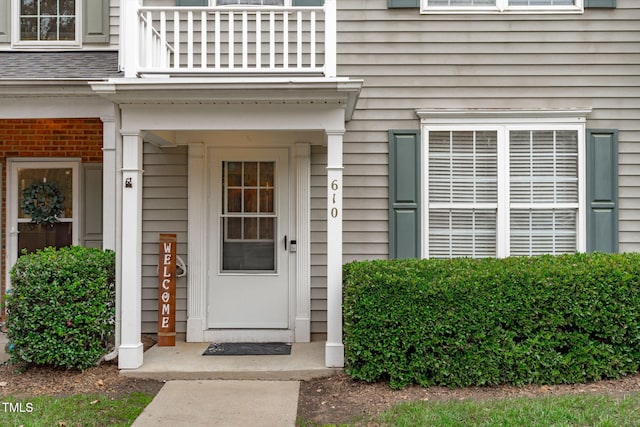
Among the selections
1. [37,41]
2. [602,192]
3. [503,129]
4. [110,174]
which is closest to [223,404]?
[110,174]

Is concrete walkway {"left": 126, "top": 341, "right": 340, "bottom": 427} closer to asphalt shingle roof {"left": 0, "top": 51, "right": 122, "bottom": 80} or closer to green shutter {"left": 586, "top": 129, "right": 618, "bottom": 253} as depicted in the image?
asphalt shingle roof {"left": 0, "top": 51, "right": 122, "bottom": 80}

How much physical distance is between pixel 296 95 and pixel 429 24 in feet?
7.18

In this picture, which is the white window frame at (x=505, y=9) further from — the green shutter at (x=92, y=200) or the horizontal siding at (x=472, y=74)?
the green shutter at (x=92, y=200)

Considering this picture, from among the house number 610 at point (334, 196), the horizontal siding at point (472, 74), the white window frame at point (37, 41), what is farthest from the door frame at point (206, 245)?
the white window frame at point (37, 41)

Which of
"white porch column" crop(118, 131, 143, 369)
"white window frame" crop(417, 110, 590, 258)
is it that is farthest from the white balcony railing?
"white window frame" crop(417, 110, 590, 258)

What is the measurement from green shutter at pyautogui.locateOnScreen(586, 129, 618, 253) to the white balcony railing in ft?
10.6

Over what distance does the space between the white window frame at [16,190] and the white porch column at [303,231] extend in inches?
116

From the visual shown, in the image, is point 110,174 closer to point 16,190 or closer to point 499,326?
point 16,190

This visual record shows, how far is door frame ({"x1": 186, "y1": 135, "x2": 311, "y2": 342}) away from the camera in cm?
625

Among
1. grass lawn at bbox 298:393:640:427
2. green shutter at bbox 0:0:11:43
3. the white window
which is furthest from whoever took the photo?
the white window

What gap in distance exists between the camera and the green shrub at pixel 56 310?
5.00 meters

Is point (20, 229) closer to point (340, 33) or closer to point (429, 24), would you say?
point (340, 33)

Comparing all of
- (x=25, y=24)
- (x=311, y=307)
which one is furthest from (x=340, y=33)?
(x=25, y=24)

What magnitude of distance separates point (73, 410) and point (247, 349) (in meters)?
1.97
